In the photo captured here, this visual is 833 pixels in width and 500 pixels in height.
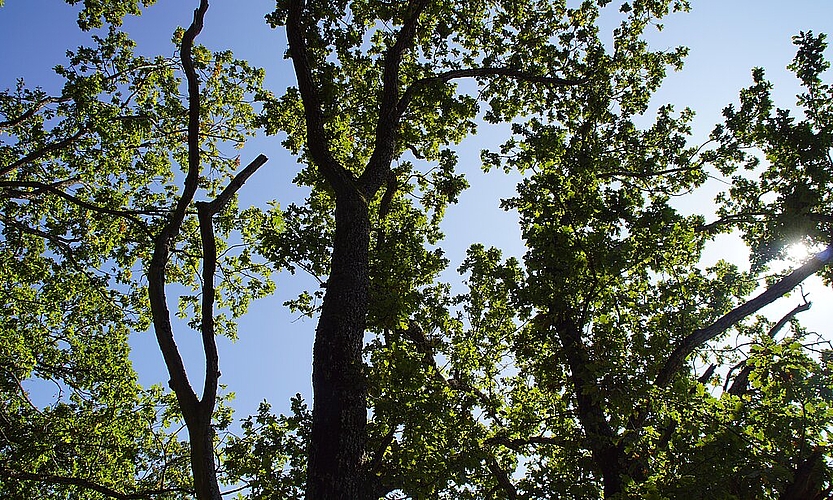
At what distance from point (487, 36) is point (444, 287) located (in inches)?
255

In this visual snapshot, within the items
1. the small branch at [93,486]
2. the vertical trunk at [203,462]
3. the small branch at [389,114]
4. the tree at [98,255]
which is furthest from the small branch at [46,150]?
the vertical trunk at [203,462]

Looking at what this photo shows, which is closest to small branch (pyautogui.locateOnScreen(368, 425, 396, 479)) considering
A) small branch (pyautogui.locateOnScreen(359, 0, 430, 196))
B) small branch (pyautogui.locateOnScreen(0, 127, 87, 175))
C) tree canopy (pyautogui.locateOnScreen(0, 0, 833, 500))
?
tree canopy (pyautogui.locateOnScreen(0, 0, 833, 500))

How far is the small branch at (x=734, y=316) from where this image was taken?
6.54 meters

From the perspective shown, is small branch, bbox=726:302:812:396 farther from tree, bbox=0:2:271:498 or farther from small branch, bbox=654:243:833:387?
tree, bbox=0:2:271:498

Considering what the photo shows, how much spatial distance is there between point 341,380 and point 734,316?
202 inches

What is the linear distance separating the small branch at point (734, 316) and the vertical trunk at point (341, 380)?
3687 millimetres

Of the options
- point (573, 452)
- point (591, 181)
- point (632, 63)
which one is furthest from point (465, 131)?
point (573, 452)

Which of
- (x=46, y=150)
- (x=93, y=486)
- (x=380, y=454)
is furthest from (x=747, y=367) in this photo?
(x=46, y=150)

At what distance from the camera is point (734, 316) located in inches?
271

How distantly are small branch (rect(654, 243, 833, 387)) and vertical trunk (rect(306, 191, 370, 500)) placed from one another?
3.69m

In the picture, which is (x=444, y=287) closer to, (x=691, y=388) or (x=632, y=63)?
(x=691, y=388)

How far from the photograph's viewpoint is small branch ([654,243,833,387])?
6535 millimetres

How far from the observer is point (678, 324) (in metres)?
7.17

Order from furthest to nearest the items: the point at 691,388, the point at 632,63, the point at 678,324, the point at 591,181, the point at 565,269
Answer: the point at 632,63, the point at 591,181, the point at 678,324, the point at 565,269, the point at 691,388
